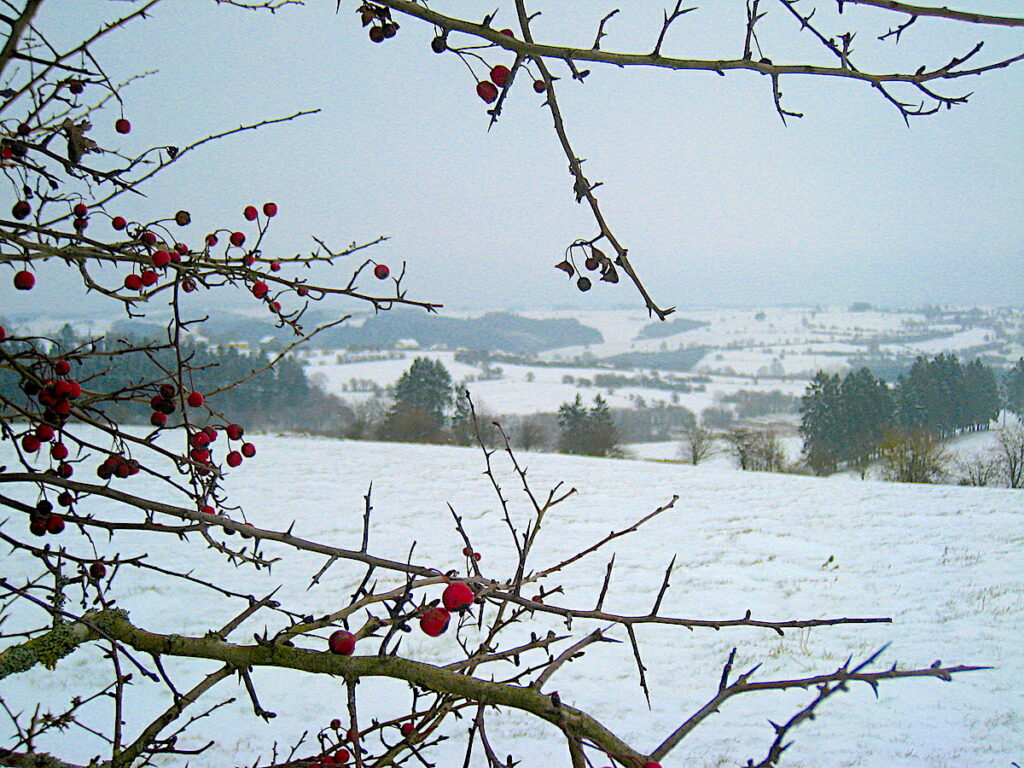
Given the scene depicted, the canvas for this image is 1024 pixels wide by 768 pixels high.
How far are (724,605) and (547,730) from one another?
6.46ft

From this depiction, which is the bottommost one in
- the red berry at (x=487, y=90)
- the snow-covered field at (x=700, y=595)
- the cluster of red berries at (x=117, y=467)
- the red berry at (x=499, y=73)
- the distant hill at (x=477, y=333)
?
the snow-covered field at (x=700, y=595)

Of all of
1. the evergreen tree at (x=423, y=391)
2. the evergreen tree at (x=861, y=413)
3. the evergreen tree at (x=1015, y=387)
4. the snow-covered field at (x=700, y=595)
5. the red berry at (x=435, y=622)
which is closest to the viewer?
the red berry at (x=435, y=622)

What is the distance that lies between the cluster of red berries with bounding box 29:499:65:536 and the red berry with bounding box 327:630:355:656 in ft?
1.82

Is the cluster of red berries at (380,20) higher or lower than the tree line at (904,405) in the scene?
higher

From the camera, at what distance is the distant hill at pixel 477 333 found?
82.5 feet

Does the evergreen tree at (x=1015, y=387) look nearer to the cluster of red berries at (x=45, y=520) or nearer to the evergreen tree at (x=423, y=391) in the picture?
the evergreen tree at (x=423, y=391)

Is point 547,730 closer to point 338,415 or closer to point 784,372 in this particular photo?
point 338,415

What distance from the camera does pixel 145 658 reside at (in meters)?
3.36

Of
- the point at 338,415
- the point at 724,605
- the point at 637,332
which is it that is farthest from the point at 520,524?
the point at 637,332

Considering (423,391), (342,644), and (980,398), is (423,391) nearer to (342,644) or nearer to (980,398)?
(980,398)

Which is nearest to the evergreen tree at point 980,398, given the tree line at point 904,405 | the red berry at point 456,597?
the tree line at point 904,405

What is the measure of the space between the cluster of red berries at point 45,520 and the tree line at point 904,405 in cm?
1846

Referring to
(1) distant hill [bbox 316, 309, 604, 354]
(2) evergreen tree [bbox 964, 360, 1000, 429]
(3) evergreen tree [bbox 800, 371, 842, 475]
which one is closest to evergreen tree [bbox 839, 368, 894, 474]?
(3) evergreen tree [bbox 800, 371, 842, 475]

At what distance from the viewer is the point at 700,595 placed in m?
4.58
